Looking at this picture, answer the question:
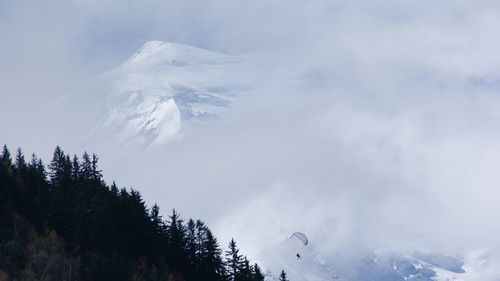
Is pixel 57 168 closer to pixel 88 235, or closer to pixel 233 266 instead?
pixel 88 235

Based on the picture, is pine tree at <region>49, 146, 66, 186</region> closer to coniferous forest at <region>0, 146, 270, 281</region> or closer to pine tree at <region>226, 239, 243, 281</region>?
coniferous forest at <region>0, 146, 270, 281</region>

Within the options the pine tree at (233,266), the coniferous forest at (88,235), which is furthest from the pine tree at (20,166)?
the pine tree at (233,266)

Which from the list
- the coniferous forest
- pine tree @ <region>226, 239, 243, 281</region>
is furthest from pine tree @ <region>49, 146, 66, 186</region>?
pine tree @ <region>226, 239, 243, 281</region>

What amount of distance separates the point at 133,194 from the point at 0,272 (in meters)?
29.1

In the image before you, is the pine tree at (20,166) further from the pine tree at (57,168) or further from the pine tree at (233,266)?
the pine tree at (233,266)

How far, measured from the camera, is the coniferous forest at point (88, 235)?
90312 millimetres

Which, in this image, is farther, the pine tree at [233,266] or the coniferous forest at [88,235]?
the pine tree at [233,266]

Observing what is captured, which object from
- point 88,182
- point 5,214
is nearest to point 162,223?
point 88,182

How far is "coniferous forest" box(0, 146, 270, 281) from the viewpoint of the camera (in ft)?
296

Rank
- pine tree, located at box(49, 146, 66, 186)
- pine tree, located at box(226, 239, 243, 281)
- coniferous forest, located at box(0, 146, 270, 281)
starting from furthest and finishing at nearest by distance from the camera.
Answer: pine tree, located at box(49, 146, 66, 186), pine tree, located at box(226, 239, 243, 281), coniferous forest, located at box(0, 146, 270, 281)

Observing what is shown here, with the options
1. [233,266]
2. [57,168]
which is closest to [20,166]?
[57,168]

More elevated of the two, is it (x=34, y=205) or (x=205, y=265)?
(x=34, y=205)

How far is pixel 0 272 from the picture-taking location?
83812 millimetres

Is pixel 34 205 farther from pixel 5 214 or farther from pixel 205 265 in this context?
pixel 205 265
